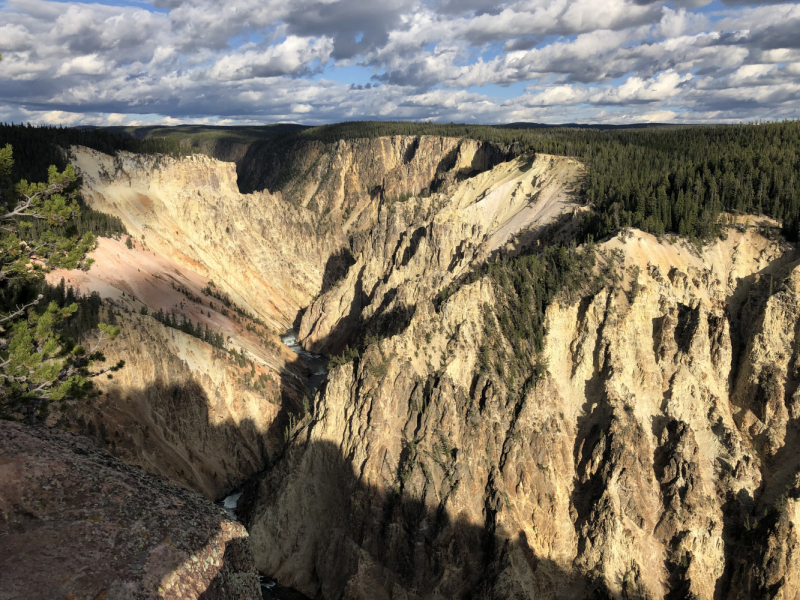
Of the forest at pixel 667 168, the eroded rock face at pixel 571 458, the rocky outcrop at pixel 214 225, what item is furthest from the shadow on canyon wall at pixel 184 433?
the forest at pixel 667 168

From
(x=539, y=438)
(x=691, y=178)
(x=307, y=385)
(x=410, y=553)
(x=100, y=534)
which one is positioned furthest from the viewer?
(x=307, y=385)

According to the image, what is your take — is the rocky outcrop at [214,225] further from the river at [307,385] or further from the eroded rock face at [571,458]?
the eroded rock face at [571,458]

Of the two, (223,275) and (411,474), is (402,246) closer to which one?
(223,275)

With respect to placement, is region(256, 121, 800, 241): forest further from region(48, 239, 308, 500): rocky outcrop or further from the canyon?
region(48, 239, 308, 500): rocky outcrop

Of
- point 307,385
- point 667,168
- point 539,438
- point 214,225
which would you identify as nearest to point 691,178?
point 667,168

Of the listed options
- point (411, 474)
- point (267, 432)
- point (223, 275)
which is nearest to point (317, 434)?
point (411, 474)

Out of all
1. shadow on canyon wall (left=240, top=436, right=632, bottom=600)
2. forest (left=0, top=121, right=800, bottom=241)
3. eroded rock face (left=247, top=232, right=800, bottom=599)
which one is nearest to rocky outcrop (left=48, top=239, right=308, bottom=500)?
eroded rock face (left=247, top=232, right=800, bottom=599)

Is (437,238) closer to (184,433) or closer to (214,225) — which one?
(214,225)
